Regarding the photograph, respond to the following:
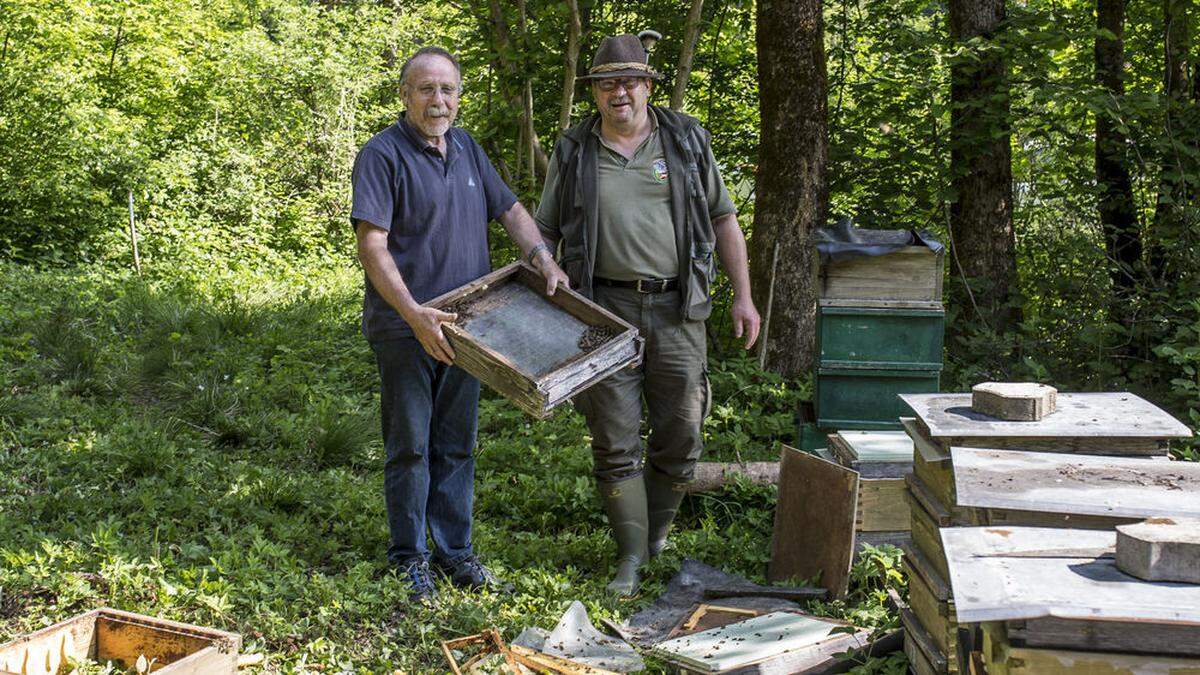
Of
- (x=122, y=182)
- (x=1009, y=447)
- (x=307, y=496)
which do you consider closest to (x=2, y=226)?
(x=122, y=182)

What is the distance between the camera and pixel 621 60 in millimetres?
5125

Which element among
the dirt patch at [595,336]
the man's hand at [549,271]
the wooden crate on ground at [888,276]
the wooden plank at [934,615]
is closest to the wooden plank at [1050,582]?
the wooden plank at [934,615]

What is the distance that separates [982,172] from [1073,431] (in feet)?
20.3

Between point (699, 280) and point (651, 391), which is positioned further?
point (651, 391)

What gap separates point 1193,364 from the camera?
7855 mm

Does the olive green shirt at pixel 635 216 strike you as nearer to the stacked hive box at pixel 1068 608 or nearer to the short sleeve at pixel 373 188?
the short sleeve at pixel 373 188

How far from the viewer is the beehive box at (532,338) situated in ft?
14.3

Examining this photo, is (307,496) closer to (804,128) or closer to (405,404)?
(405,404)

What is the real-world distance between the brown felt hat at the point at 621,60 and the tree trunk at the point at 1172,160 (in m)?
4.72

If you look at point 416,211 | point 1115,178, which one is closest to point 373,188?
point 416,211

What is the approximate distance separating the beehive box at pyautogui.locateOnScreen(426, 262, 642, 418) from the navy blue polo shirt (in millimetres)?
188

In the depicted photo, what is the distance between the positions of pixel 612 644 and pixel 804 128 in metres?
4.90

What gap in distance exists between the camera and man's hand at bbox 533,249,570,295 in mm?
4879

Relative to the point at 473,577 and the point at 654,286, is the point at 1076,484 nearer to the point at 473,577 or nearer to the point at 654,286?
the point at 654,286
